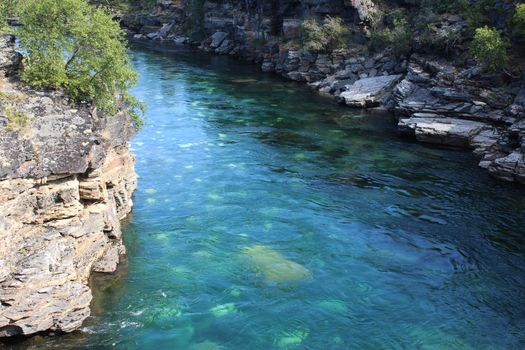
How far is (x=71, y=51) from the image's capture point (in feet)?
59.6

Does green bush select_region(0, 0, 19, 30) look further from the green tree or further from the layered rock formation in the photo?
the layered rock formation

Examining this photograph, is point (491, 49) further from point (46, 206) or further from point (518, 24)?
point (46, 206)

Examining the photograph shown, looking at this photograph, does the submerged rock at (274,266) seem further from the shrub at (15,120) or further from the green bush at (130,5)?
the green bush at (130,5)

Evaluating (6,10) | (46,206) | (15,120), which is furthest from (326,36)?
(46,206)

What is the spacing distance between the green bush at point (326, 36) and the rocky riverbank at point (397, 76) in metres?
0.80

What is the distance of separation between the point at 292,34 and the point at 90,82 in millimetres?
41693

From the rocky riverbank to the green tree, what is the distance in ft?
64.2

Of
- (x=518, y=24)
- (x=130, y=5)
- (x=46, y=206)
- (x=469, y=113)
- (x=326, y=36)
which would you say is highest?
(x=130, y=5)

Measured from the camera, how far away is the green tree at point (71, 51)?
17094 millimetres

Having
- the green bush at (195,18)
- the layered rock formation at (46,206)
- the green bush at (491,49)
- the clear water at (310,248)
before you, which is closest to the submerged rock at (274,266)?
the clear water at (310,248)

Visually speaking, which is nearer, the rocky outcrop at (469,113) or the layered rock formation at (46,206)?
the layered rock formation at (46,206)

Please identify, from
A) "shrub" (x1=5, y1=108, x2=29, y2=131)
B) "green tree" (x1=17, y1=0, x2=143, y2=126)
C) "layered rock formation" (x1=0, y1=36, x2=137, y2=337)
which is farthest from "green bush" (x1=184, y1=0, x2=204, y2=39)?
"shrub" (x1=5, y1=108, x2=29, y2=131)

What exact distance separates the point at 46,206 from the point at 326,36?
40188 mm

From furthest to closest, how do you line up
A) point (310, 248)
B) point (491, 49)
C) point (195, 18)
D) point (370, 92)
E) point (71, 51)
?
point (195, 18) → point (370, 92) → point (491, 49) → point (310, 248) → point (71, 51)
